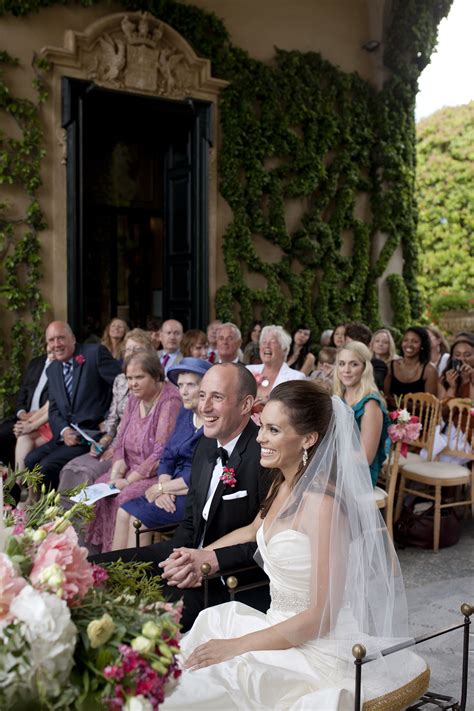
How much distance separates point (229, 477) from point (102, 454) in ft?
9.30

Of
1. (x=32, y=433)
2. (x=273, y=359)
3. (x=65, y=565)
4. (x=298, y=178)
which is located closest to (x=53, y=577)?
(x=65, y=565)

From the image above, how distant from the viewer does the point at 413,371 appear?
7.22 metres

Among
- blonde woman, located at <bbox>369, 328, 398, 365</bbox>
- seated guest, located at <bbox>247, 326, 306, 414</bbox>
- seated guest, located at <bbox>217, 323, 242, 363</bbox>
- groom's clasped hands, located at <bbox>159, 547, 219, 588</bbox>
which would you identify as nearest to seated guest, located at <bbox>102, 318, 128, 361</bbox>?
seated guest, located at <bbox>217, 323, 242, 363</bbox>

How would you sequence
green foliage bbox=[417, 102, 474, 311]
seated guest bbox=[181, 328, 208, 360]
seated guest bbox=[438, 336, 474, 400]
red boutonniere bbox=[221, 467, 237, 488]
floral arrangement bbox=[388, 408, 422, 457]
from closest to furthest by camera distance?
red boutonniere bbox=[221, 467, 237, 488]
floral arrangement bbox=[388, 408, 422, 457]
seated guest bbox=[438, 336, 474, 400]
seated guest bbox=[181, 328, 208, 360]
green foliage bbox=[417, 102, 474, 311]

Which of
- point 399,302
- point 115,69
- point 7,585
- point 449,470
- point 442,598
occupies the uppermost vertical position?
point 115,69

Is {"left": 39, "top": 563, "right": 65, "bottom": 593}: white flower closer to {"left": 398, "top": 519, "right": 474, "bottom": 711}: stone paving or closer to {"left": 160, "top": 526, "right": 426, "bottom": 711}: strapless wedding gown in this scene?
{"left": 160, "top": 526, "right": 426, "bottom": 711}: strapless wedding gown

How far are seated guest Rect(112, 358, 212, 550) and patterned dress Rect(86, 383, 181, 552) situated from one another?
226 mm

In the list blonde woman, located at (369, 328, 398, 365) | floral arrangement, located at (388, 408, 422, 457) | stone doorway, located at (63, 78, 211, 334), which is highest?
stone doorway, located at (63, 78, 211, 334)

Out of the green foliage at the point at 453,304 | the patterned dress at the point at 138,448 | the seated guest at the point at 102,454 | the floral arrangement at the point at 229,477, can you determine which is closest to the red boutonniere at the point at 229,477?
the floral arrangement at the point at 229,477

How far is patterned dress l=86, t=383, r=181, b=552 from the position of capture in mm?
4785

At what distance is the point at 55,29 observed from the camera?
8891 mm

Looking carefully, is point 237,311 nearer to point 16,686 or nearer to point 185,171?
point 185,171

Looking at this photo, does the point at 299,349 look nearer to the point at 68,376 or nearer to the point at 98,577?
the point at 68,376

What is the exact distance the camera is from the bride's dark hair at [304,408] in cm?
255
